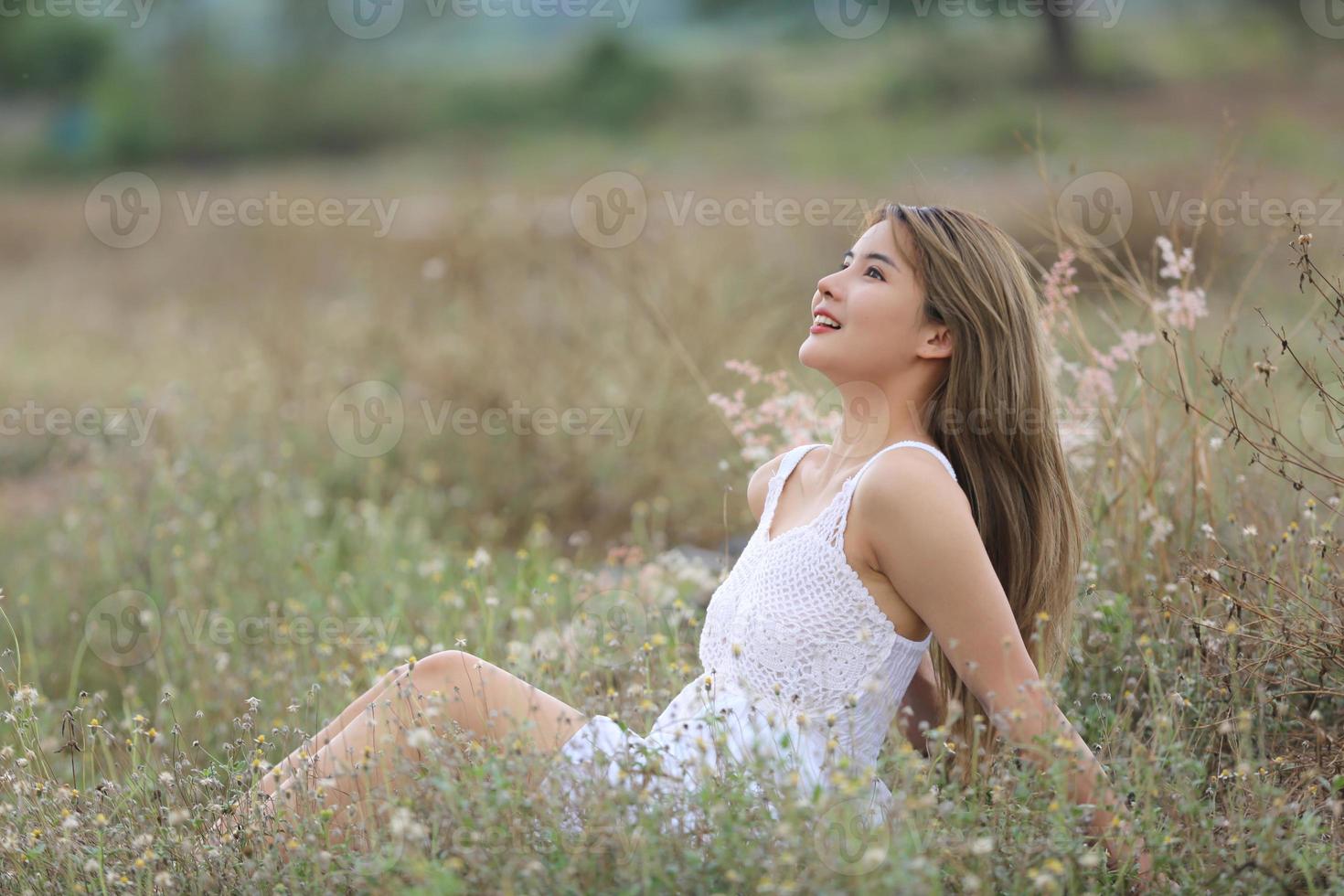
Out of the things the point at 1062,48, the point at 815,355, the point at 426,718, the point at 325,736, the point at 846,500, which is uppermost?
the point at 1062,48

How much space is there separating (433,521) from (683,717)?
11.0 ft

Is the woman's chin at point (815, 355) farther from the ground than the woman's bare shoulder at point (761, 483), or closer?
farther from the ground

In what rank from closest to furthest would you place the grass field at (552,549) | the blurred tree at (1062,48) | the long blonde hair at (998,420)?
the grass field at (552,549)
the long blonde hair at (998,420)
the blurred tree at (1062,48)

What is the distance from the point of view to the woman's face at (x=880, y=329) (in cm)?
240


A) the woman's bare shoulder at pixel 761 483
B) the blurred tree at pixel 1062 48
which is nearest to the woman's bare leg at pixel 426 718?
the woman's bare shoulder at pixel 761 483

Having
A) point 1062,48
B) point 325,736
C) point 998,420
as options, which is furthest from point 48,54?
point 998,420

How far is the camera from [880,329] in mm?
2400

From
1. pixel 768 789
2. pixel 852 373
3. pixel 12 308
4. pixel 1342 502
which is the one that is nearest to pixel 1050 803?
pixel 768 789

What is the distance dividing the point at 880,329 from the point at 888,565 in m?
0.44

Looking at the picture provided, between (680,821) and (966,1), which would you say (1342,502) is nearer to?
(680,821)

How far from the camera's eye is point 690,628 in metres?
3.50

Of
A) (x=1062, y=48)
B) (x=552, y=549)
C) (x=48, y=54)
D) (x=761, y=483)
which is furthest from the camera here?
(x=48, y=54)

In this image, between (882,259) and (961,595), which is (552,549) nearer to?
(882,259)

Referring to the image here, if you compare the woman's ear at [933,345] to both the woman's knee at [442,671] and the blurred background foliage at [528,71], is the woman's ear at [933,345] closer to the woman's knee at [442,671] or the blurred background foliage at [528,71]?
the woman's knee at [442,671]
